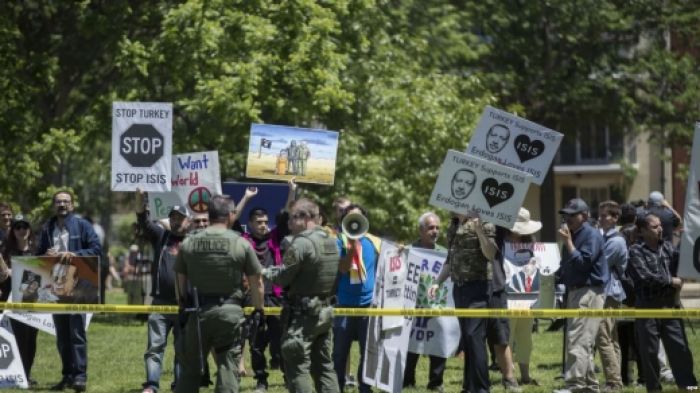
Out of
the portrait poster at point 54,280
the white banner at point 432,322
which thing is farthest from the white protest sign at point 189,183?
the white banner at point 432,322

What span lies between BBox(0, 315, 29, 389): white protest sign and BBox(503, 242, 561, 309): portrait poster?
581 cm

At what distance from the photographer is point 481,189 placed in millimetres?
11867

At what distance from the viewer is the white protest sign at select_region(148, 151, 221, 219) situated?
44.8 ft

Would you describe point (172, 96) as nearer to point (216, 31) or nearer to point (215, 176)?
point (216, 31)

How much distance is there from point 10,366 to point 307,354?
4.22 meters

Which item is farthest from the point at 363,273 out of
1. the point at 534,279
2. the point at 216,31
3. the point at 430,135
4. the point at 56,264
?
the point at 430,135

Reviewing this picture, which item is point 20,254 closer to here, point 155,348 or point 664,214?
point 155,348

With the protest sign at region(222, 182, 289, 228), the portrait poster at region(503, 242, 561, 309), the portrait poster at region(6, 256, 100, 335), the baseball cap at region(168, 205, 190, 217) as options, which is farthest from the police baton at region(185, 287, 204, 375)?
the portrait poster at region(503, 242, 561, 309)

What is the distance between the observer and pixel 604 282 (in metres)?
12.4

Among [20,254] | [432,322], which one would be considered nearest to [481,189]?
[432,322]

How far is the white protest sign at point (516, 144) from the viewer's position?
12.3 metres

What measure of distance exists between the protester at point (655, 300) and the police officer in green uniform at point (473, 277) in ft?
4.94

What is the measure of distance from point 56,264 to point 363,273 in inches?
126

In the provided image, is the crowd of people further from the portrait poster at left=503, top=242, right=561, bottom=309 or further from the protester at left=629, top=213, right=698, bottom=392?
the portrait poster at left=503, top=242, right=561, bottom=309
